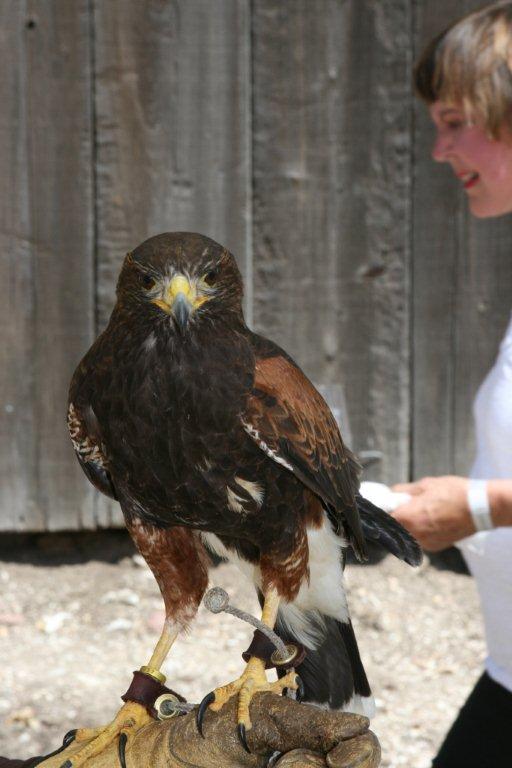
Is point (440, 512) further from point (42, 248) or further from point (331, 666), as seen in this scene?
point (42, 248)

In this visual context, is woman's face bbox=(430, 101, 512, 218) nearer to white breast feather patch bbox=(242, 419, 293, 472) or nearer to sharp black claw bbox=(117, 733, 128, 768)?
white breast feather patch bbox=(242, 419, 293, 472)

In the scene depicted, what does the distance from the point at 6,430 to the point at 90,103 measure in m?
1.42

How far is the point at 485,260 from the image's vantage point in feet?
14.7

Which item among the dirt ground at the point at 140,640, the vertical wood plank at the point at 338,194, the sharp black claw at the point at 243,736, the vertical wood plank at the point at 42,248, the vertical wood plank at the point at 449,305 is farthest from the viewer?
the vertical wood plank at the point at 449,305

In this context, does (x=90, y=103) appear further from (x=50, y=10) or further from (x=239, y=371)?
(x=239, y=371)

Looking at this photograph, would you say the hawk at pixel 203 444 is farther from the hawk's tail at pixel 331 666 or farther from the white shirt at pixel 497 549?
the white shirt at pixel 497 549

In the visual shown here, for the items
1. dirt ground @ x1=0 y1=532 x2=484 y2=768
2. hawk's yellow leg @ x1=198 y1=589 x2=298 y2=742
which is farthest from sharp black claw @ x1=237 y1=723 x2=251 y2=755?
dirt ground @ x1=0 y1=532 x2=484 y2=768

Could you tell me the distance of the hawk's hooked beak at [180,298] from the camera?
178 centimetres

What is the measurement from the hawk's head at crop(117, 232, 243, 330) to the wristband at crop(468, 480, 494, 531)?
1062mm

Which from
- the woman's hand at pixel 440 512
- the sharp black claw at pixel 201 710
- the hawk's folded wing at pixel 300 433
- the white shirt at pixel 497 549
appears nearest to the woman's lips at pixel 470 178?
the white shirt at pixel 497 549

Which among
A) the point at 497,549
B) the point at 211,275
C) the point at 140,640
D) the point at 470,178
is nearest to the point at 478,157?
the point at 470,178

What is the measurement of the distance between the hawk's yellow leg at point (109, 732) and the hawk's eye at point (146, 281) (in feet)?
2.27

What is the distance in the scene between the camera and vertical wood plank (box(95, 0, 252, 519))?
4.17 m

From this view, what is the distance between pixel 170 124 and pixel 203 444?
2.72 metres
